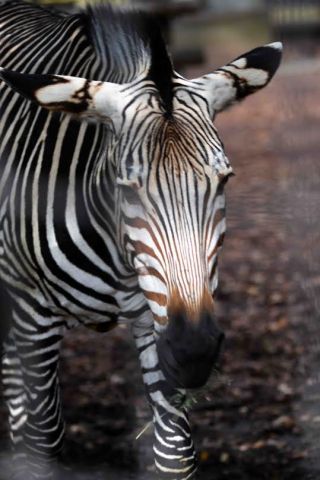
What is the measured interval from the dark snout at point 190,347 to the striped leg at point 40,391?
2.46 ft

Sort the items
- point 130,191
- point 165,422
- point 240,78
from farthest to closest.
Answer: point 165,422
point 240,78
point 130,191

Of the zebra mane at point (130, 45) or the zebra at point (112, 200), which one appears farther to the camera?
the zebra mane at point (130, 45)

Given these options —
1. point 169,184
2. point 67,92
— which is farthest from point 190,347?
point 67,92

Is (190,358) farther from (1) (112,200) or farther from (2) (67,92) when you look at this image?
(2) (67,92)

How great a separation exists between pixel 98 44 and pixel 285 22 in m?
12.4

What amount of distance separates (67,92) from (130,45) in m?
0.32

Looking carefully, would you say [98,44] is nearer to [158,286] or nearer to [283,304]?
[158,286]

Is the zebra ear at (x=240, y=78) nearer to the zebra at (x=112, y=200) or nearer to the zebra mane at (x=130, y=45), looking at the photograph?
the zebra at (x=112, y=200)

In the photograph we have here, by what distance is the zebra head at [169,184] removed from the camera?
8.78 feet

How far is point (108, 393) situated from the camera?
4.99 metres

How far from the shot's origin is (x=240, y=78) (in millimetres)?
2973

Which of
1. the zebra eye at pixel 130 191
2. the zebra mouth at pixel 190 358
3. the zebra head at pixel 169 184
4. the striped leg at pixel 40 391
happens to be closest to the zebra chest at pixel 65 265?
the striped leg at pixel 40 391

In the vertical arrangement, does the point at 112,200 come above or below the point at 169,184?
below

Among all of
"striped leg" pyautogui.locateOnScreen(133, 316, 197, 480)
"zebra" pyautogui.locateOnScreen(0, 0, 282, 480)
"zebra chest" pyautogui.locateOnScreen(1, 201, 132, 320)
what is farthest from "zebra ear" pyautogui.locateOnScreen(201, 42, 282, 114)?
"striped leg" pyautogui.locateOnScreen(133, 316, 197, 480)
